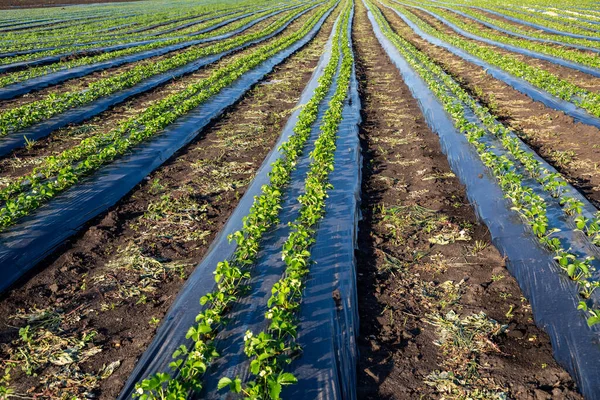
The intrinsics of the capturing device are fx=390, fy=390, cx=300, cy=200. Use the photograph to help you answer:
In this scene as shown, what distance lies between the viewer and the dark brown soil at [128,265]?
160 inches

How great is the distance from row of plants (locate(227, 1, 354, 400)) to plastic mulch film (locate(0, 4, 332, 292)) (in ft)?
11.5

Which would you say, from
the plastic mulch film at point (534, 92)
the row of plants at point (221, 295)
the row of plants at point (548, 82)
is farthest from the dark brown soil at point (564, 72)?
the row of plants at point (221, 295)

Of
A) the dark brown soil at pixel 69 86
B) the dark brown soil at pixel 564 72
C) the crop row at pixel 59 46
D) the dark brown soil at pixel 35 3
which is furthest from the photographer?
the dark brown soil at pixel 35 3

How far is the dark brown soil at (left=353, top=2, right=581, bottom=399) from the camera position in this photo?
3.67m

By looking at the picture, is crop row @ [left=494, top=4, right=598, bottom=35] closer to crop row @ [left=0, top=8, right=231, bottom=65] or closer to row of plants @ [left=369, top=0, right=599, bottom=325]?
row of plants @ [left=369, top=0, right=599, bottom=325]

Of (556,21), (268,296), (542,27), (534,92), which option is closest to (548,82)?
(534,92)

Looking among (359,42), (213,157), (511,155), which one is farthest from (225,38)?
(511,155)

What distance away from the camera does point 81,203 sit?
6703mm

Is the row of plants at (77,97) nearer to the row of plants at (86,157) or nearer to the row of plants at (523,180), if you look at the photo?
the row of plants at (86,157)

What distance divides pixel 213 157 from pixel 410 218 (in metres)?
4.70

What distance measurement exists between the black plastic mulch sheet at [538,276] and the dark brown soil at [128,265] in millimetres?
4211

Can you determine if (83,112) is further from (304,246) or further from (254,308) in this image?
(254,308)

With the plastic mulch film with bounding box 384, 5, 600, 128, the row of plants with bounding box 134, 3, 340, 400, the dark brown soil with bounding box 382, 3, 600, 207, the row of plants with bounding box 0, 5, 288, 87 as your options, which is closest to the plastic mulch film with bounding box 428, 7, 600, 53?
the plastic mulch film with bounding box 384, 5, 600, 128

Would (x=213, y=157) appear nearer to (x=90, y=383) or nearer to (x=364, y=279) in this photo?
(x=364, y=279)
